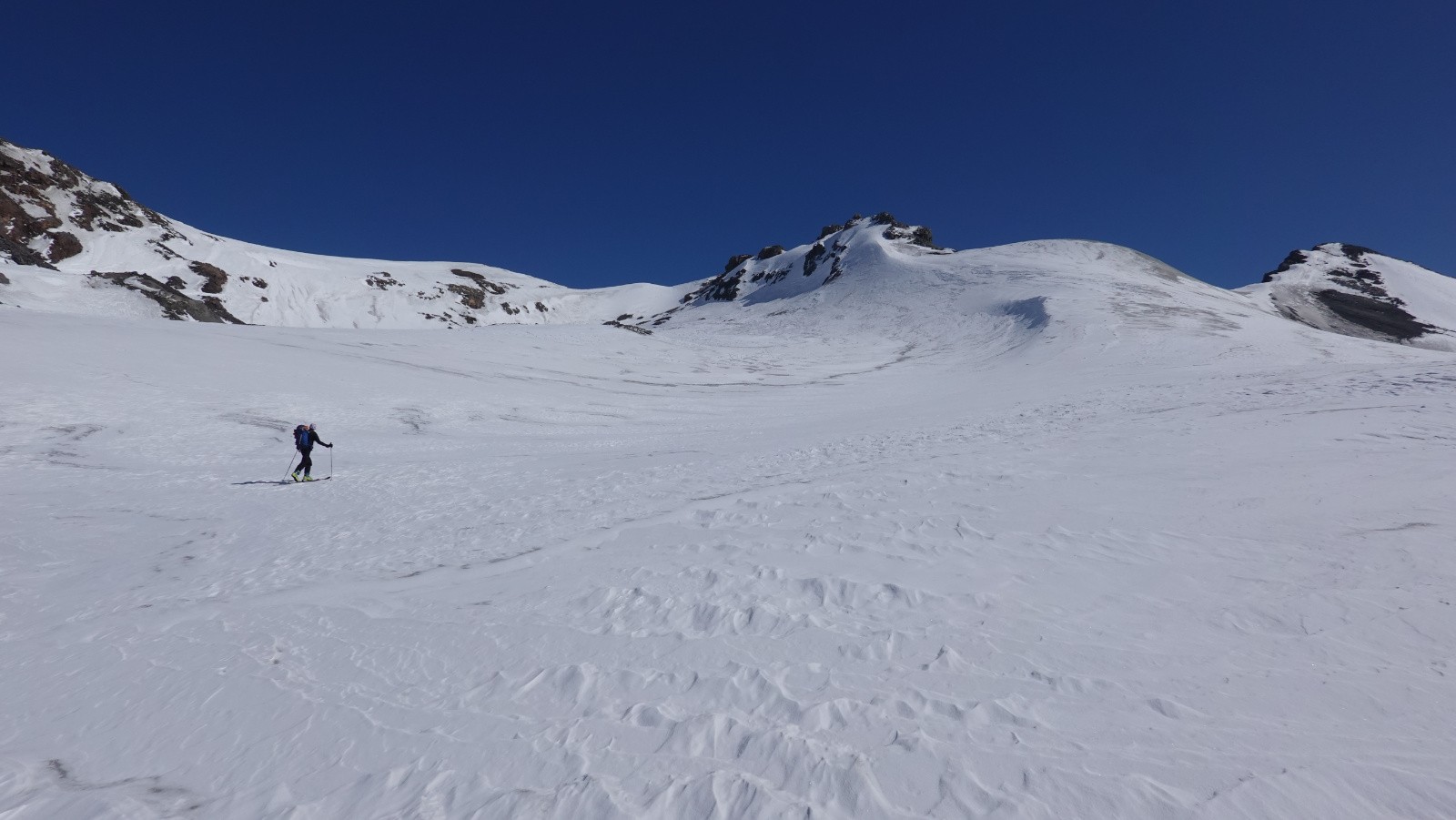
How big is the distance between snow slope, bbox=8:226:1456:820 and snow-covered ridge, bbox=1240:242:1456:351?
206 feet

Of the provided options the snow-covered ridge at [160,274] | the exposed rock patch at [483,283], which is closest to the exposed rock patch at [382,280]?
the snow-covered ridge at [160,274]

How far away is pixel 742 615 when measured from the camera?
5.98 meters

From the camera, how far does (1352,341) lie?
3161cm

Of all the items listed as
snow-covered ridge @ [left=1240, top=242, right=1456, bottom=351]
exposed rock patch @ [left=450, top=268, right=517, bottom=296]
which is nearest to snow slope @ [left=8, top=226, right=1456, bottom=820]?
snow-covered ridge @ [left=1240, top=242, right=1456, bottom=351]

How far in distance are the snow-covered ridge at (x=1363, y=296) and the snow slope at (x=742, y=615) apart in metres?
62.8

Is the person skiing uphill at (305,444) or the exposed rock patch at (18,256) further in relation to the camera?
the exposed rock patch at (18,256)

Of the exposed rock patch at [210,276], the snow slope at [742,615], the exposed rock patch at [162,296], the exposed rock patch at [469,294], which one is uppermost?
the exposed rock patch at [469,294]

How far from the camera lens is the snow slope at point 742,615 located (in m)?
3.79

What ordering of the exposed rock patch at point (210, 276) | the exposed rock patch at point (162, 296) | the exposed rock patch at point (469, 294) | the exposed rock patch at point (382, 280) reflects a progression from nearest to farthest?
the exposed rock patch at point (162, 296) → the exposed rock patch at point (210, 276) → the exposed rock patch at point (382, 280) → the exposed rock patch at point (469, 294)

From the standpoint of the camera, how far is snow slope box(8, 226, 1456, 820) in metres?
3.79

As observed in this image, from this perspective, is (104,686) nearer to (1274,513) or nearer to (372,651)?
(372,651)

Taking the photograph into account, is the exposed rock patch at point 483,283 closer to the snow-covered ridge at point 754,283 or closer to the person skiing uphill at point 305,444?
the snow-covered ridge at point 754,283

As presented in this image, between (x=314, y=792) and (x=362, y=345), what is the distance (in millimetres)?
29349

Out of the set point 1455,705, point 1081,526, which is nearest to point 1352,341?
point 1081,526
